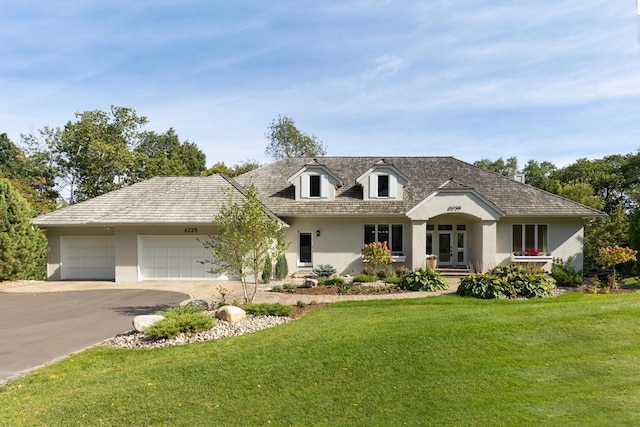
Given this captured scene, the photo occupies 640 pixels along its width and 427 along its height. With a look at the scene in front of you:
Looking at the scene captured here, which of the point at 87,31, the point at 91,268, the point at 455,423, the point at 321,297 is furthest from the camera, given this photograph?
the point at 91,268

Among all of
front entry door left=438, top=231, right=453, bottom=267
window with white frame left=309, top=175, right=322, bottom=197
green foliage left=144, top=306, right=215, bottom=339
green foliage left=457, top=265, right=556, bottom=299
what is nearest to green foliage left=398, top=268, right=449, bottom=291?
green foliage left=457, top=265, right=556, bottom=299

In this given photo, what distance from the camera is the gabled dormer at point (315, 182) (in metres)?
21.0

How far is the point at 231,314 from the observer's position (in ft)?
31.6

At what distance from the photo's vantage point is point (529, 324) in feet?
26.0

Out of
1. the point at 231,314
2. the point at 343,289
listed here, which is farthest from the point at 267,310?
the point at 343,289

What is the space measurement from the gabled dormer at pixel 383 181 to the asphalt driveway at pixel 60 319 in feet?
38.0

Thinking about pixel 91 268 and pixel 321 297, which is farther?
pixel 91 268

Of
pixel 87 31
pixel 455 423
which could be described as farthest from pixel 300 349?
pixel 87 31

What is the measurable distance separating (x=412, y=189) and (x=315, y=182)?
237 inches

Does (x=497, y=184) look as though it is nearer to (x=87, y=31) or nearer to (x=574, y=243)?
(x=574, y=243)

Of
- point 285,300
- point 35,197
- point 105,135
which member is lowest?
point 285,300

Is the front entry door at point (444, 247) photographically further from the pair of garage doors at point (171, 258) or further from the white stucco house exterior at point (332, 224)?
the pair of garage doors at point (171, 258)

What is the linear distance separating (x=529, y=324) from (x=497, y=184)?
1609cm

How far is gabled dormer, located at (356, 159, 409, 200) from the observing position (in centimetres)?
2100
